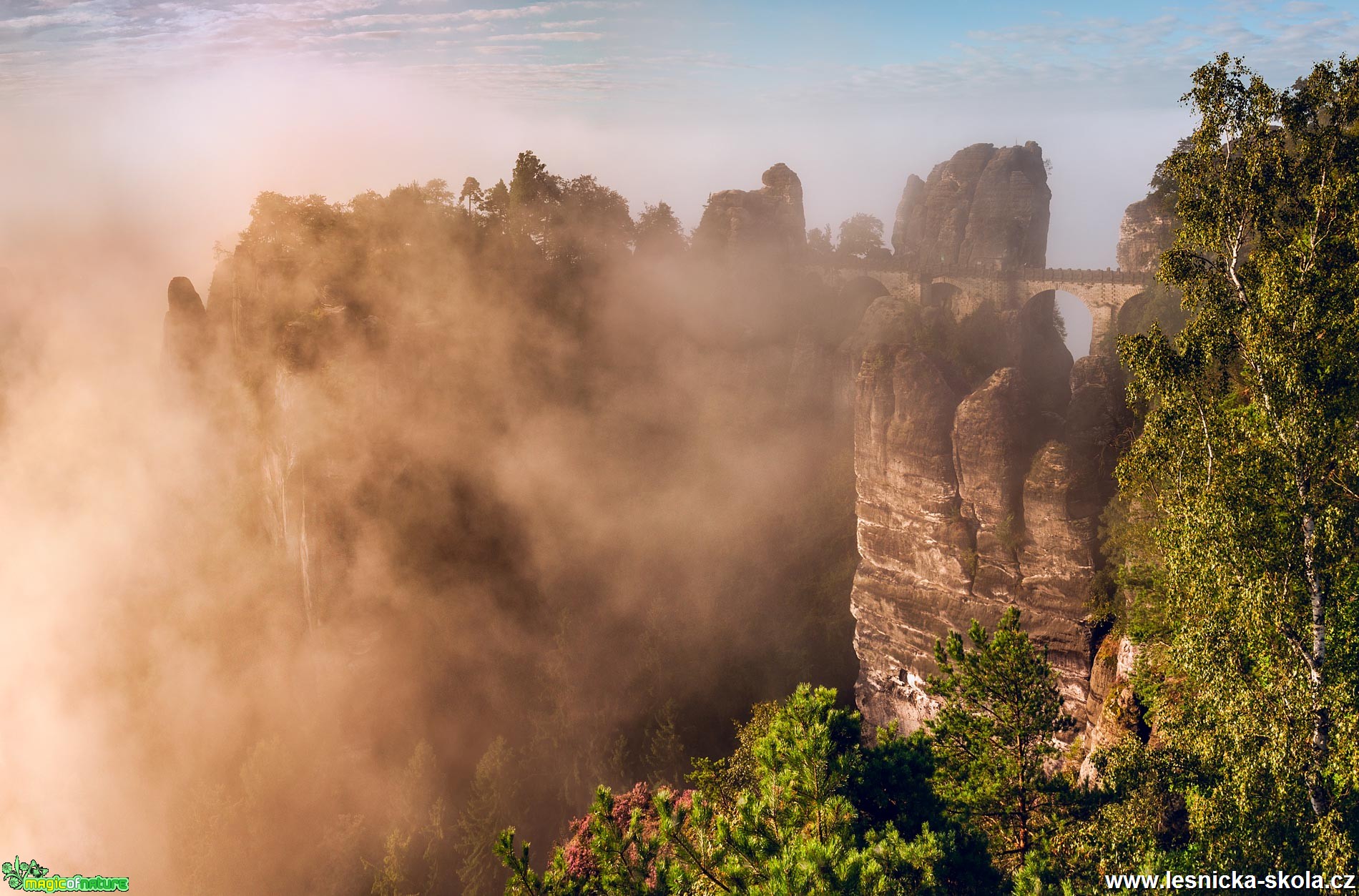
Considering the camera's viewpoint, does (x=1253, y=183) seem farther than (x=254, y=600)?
No

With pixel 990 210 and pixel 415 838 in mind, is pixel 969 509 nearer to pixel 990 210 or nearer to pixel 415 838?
pixel 990 210

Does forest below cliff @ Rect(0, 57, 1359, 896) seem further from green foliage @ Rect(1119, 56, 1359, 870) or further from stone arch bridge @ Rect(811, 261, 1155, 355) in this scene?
stone arch bridge @ Rect(811, 261, 1155, 355)

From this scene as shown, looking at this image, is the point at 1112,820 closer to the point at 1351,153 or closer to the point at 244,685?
the point at 1351,153

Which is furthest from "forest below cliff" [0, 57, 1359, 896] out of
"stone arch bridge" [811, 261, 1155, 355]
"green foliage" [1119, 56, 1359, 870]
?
"stone arch bridge" [811, 261, 1155, 355]

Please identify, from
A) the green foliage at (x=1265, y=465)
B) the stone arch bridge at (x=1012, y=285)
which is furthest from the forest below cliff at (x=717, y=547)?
the stone arch bridge at (x=1012, y=285)

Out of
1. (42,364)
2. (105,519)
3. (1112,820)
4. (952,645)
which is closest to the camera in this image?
(1112,820)

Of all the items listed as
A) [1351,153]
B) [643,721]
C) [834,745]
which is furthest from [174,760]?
[1351,153]

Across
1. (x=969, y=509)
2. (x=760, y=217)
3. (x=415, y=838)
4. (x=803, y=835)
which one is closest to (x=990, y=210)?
(x=760, y=217)
